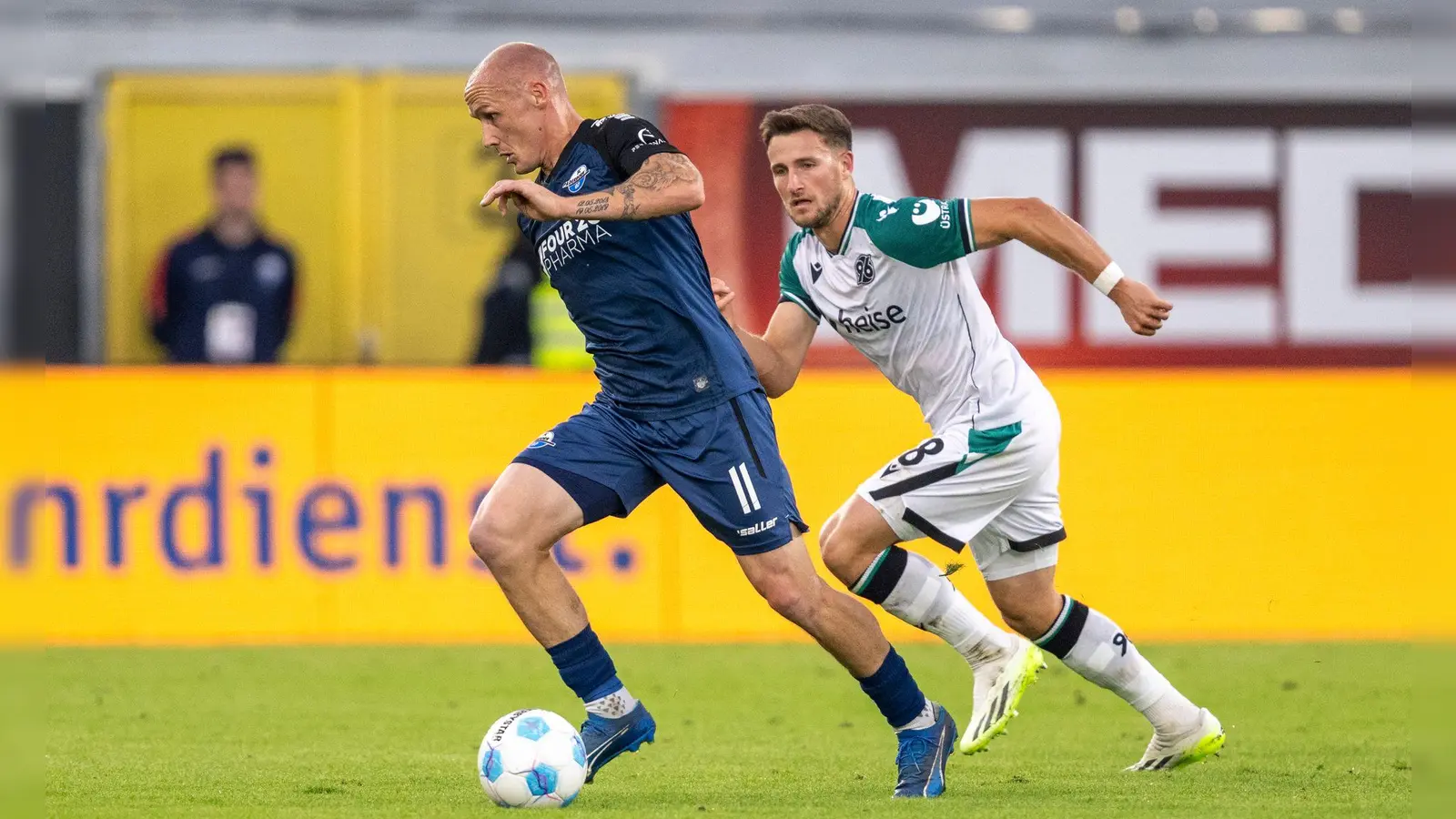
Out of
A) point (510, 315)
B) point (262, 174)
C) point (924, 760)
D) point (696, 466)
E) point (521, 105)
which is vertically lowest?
point (924, 760)

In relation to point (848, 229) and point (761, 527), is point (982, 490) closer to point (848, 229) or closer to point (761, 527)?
point (761, 527)

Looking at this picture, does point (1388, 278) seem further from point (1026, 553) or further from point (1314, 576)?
point (1026, 553)

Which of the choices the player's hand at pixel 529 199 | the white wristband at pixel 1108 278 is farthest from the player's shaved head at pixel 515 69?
the white wristband at pixel 1108 278

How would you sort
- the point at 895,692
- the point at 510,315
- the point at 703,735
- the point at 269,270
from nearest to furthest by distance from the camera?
the point at 895,692 < the point at 703,735 < the point at 269,270 < the point at 510,315

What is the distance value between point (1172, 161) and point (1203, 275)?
0.95 metres

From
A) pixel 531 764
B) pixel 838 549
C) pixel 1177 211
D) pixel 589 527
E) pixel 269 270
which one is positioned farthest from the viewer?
pixel 1177 211

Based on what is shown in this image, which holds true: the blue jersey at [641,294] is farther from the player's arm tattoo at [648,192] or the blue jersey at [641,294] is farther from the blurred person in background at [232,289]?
the blurred person in background at [232,289]

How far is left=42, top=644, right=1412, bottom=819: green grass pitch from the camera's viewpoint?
19.9 ft

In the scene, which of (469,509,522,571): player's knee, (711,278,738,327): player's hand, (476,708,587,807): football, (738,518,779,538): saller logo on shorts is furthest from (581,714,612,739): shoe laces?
(711,278,738,327): player's hand

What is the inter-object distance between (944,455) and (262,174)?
34.1ft

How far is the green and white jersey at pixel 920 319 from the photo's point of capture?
6.70 meters

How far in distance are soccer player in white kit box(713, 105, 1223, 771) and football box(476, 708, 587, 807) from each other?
117 centimetres

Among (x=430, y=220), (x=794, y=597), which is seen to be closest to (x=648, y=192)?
(x=794, y=597)

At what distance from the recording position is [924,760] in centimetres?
627
